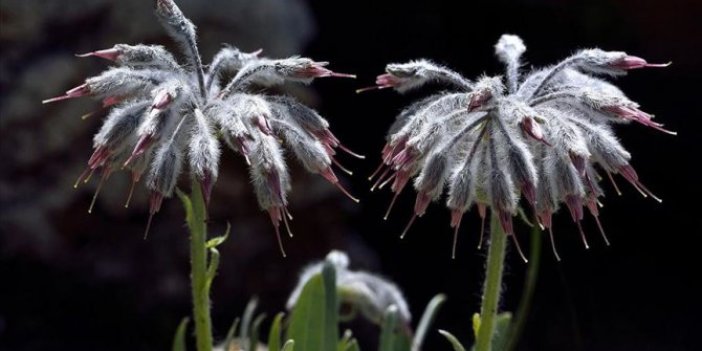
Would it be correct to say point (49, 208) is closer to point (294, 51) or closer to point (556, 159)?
point (294, 51)

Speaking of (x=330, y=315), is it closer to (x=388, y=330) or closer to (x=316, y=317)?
(x=316, y=317)

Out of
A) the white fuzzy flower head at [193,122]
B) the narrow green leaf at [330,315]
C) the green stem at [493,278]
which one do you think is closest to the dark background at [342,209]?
the narrow green leaf at [330,315]

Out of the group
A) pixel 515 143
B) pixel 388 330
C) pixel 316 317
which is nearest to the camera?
pixel 515 143

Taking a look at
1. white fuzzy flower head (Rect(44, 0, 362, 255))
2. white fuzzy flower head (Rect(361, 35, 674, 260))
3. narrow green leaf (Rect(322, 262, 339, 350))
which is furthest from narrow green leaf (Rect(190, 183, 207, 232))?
narrow green leaf (Rect(322, 262, 339, 350))

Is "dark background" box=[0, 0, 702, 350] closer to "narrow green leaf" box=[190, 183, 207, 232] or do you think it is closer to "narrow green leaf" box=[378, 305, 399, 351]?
"narrow green leaf" box=[378, 305, 399, 351]

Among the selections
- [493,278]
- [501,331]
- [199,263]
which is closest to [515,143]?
[493,278]
